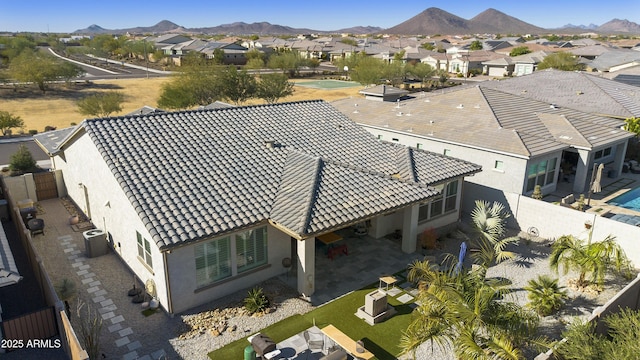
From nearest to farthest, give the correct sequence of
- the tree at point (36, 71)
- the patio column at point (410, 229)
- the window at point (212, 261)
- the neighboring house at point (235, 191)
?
the neighboring house at point (235, 191) < the window at point (212, 261) < the patio column at point (410, 229) < the tree at point (36, 71)

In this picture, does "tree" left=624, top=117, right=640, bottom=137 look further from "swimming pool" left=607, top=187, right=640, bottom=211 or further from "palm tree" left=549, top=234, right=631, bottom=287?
"palm tree" left=549, top=234, right=631, bottom=287

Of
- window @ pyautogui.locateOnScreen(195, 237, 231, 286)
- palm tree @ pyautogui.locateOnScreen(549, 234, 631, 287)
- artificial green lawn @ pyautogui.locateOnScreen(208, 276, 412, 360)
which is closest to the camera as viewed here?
artificial green lawn @ pyautogui.locateOnScreen(208, 276, 412, 360)

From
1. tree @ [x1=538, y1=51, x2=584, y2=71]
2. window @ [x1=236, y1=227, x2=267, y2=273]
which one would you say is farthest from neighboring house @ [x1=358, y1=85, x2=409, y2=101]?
tree @ [x1=538, y1=51, x2=584, y2=71]

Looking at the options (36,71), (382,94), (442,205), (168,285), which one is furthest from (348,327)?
(36,71)

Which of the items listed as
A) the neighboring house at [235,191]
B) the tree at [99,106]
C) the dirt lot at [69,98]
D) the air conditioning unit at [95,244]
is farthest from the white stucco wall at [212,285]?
the dirt lot at [69,98]

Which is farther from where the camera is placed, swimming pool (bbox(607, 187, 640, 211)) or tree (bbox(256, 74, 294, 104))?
tree (bbox(256, 74, 294, 104))

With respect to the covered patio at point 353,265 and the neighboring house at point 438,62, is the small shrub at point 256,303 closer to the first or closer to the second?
the covered patio at point 353,265
